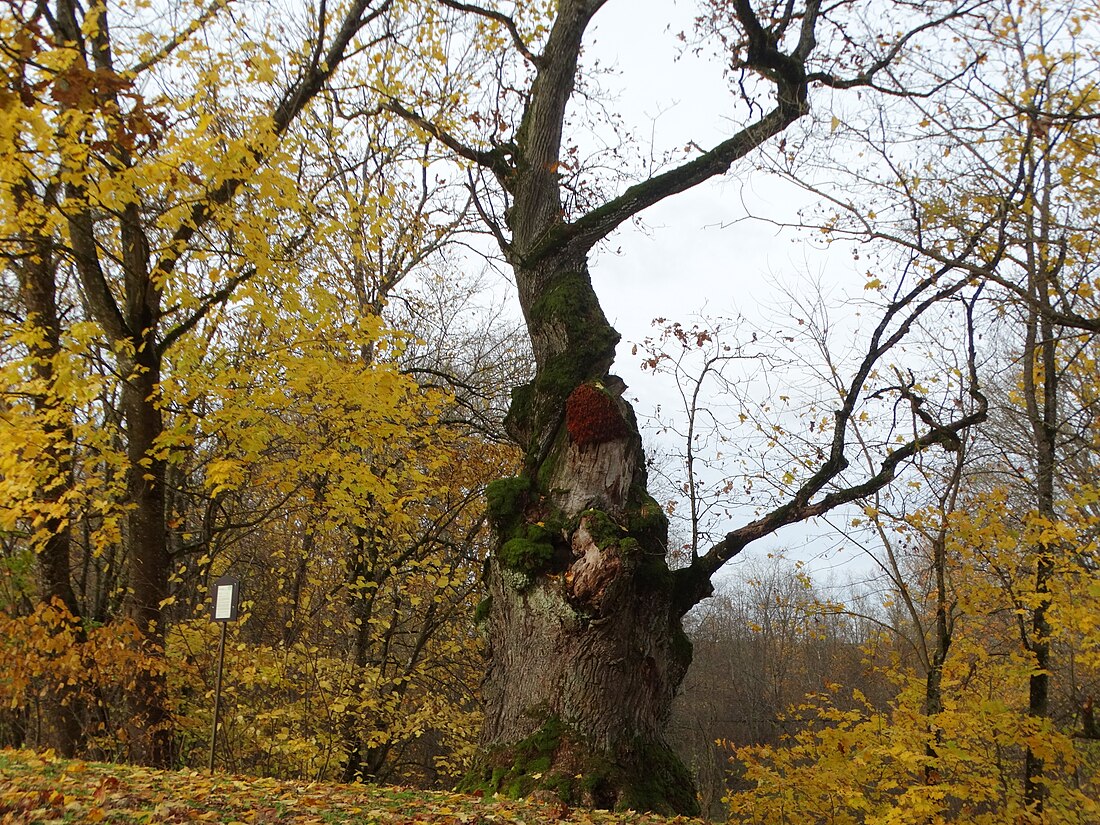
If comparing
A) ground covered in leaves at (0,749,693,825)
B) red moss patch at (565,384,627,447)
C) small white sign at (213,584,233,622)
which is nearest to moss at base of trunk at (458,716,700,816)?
ground covered in leaves at (0,749,693,825)

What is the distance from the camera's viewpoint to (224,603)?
5492 millimetres

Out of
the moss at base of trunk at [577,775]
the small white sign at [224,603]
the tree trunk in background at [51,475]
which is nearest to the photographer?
the moss at base of trunk at [577,775]

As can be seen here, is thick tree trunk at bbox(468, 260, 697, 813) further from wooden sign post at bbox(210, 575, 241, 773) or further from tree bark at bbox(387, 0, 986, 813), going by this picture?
wooden sign post at bbox(210, 575, 241, 773)

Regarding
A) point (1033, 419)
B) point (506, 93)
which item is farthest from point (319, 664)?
point (1033, 419)

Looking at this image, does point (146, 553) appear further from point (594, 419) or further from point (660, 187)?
point (660, 187)

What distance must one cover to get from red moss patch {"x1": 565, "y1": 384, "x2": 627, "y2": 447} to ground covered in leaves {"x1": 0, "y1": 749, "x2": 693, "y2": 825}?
250cm

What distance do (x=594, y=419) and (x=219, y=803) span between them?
131 inches

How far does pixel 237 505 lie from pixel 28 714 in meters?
3.47

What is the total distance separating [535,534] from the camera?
17.1 feet

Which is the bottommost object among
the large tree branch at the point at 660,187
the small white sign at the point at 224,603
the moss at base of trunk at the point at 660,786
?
the moss at base of trunk at the point at 660,786

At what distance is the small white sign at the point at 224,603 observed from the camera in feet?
17.7

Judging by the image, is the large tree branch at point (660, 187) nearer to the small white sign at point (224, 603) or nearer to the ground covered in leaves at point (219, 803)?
the small white sign at point (224, 603)

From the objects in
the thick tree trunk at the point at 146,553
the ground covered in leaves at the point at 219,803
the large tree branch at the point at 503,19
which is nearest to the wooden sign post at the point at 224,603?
the ground covered in leaves at the point at 219,803

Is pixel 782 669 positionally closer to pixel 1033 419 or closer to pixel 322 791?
→ pixel 1033 419
